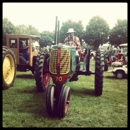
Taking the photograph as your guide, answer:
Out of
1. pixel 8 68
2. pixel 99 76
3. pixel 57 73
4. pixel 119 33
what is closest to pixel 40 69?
pixel 8 68

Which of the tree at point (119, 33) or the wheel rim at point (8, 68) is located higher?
the tree at point (119, 33)

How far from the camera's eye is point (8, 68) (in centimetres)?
539

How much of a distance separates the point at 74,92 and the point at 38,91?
1083 mm

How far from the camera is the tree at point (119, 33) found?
5289mm

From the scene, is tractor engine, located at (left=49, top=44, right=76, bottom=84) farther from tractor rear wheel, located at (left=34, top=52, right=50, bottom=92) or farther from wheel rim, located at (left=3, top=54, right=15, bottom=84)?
wheel rim, located at (left=3, top=54, right=15, bottom=84)

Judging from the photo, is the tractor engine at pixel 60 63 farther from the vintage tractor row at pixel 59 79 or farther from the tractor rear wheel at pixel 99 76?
the tractor rear wheel at pixel 99 76

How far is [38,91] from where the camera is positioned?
5.67m

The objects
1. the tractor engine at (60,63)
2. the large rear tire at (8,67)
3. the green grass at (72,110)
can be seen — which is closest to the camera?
the green grass at (72,110)

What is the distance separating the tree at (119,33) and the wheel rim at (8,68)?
322cm

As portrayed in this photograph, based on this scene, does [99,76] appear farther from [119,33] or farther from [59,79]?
[59,79]

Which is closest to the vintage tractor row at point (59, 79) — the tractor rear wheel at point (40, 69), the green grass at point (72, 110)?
the green grass at point (72, 110)

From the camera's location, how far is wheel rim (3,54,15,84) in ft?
17.3

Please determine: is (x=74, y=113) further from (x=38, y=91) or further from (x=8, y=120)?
(x=38, y=91)

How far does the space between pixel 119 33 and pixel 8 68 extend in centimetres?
348
